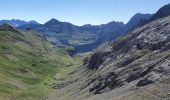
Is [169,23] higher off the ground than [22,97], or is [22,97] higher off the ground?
[169,23]

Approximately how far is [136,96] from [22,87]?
112 metres

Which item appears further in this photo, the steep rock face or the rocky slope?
the steep rock face

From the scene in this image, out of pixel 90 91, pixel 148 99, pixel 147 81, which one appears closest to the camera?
pixel 148 99

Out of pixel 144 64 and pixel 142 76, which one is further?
pixel 144 64

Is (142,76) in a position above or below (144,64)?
below

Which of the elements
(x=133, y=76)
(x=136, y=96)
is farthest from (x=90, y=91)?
(x=136, y=96)

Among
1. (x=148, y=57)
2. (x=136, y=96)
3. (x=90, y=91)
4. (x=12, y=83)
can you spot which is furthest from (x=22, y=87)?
(x=136, y=96)

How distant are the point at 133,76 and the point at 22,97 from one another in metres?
59.5

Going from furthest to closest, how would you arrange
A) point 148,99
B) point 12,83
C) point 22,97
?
point 12,83
point 22,97
point 148,99

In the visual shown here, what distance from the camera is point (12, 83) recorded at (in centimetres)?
18450

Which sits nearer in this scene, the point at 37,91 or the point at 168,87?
the point at 168,87

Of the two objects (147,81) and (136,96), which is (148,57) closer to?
(147,81)

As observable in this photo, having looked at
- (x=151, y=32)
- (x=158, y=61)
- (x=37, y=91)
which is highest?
(x=151, y=32)

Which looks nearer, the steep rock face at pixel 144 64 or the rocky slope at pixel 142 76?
the rocky slope at pixel 142 76
